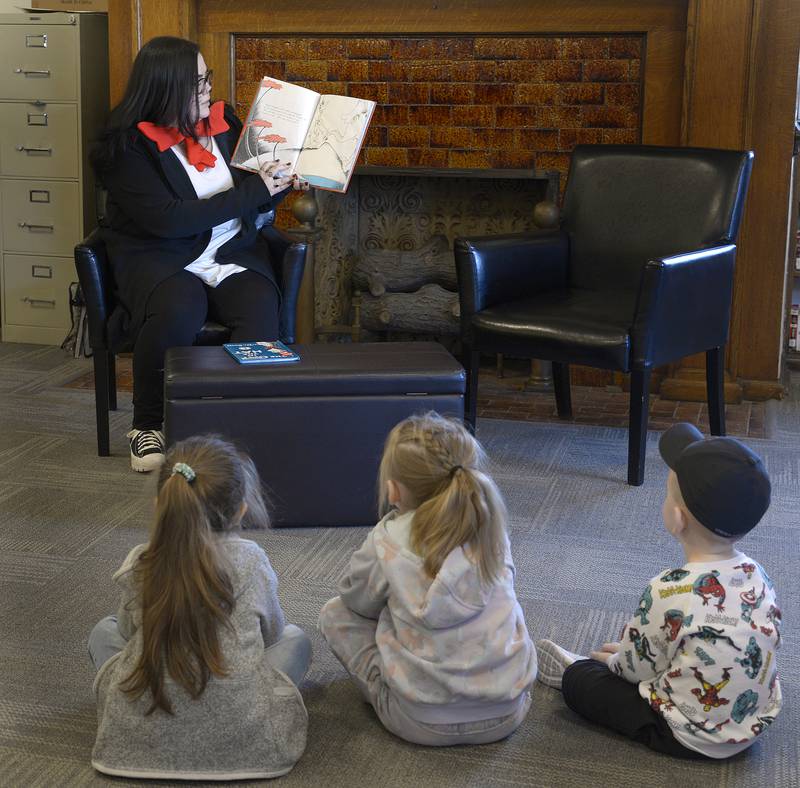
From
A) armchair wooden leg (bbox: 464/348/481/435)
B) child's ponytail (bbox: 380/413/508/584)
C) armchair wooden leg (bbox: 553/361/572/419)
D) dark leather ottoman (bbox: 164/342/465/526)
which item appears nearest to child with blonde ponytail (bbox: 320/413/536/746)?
child's ponytail (bbox: 380/413/508/584)

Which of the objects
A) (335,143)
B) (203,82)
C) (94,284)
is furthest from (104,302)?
(335,143)

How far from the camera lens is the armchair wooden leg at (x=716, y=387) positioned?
359cm

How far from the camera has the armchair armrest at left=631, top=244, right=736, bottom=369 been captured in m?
3.17

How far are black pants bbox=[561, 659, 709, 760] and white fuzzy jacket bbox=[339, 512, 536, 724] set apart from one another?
0.44ft

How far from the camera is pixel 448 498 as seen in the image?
5.73 feet

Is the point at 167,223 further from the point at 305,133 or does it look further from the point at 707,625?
the point at 707,625

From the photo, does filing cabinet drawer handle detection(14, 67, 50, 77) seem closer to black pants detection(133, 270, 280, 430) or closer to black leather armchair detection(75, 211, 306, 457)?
black leather armchair detection(75, 211, 306, 457)

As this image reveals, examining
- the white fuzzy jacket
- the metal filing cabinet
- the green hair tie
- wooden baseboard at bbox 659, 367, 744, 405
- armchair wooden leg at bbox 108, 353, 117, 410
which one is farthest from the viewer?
the metal filing cabinet

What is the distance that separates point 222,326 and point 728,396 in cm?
183

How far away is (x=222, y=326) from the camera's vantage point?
3.39m

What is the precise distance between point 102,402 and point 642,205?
1.76 metres

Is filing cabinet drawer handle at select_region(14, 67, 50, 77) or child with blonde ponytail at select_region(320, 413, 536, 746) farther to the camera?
filing cabinet drawer handle at select_region(14, 67, 50, 77)

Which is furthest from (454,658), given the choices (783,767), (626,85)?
(626,85)

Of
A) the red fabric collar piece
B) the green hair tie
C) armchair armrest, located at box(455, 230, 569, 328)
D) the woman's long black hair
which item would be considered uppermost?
the woman's long black hair
